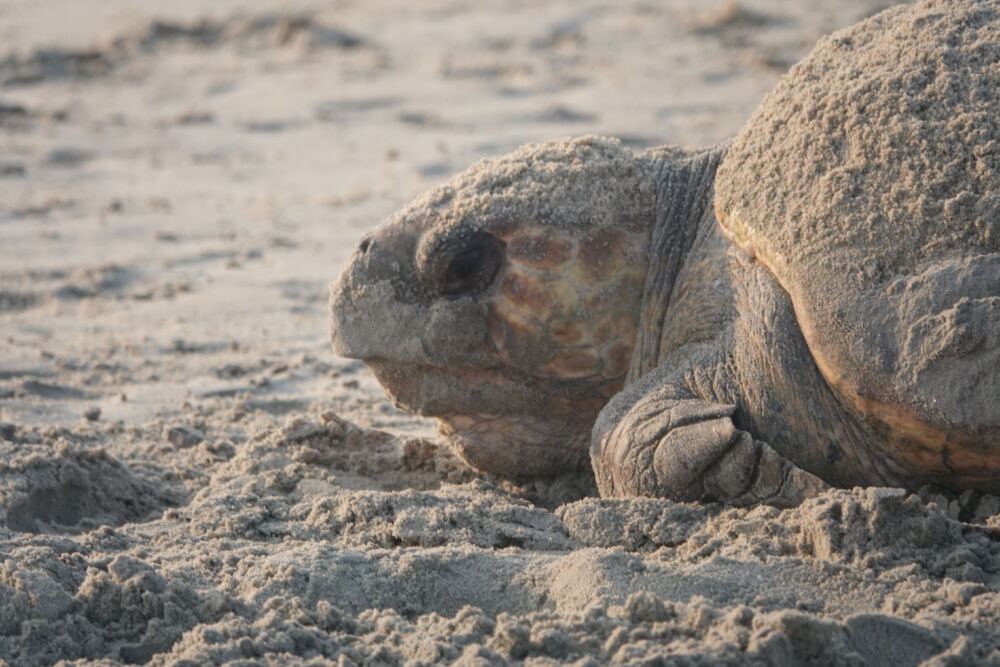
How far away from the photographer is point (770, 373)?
2707 millimetres

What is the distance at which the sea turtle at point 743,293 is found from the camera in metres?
2.47

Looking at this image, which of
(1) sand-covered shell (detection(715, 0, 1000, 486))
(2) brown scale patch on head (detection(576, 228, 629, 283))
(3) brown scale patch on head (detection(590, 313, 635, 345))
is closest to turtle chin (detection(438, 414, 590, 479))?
(3) brown scale patch on head (detection(590, 313, 635, 345))

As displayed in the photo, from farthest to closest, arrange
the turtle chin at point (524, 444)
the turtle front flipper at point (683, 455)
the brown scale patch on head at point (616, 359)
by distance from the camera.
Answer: the turtle chin at point (524, 444) < the brown scale patch on head at point (616, 359) < the turtle front flipper at point (683, 455)

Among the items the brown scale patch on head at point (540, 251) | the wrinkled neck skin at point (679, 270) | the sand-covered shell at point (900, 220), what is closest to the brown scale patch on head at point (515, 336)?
the brown scale patch on head at point (540, 251)

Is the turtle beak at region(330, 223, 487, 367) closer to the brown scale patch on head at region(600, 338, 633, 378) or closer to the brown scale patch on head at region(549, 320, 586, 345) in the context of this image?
the brown scale patch on head at region(549, 320, 586, 345)

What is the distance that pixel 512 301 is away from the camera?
304 centimetres

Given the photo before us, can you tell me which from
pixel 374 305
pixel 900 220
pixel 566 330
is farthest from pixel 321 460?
pixel 900 220

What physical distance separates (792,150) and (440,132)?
4.82m

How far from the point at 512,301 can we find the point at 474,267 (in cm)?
14

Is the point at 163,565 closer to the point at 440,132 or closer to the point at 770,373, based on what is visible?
the point at 770,373

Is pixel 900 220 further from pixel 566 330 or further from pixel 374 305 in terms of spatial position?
pixel 374 305

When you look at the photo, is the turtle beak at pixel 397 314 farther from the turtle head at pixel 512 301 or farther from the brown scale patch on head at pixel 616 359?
the brown scale patch on head at pixel 616 359

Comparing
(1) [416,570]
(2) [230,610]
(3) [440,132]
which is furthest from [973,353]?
(3) [440,132]

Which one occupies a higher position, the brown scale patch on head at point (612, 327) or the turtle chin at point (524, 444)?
the brown scale patch on head at point (612, 327)
